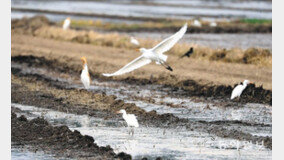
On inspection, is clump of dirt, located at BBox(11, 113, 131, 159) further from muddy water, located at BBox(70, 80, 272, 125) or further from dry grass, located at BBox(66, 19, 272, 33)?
dry grass, located at BBox(66, 19, 272, 33)

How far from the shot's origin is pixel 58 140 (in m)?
12.3

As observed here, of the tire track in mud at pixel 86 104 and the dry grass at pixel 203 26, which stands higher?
the dry grass at pixel 203 26

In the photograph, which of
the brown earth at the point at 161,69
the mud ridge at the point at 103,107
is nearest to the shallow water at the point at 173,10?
the brown earth at the point at 161,69

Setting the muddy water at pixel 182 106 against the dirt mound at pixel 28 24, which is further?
the dirt mound at pixel 28 24

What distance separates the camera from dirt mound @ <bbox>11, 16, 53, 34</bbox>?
37281 mm

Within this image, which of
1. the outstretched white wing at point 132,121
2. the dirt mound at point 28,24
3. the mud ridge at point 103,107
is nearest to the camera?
the outstretched white wing at point 132,121

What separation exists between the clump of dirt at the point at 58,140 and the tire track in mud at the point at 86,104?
95.1 inches

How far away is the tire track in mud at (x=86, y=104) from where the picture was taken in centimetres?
1405

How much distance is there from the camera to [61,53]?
2853cm

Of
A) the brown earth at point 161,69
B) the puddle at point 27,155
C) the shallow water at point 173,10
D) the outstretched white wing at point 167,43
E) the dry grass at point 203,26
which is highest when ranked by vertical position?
the shallow water at point 173,10

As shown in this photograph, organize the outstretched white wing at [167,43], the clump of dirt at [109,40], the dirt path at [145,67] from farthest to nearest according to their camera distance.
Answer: the clump of dirt at [109,40] < the dirt path at [145,67] < the outstretched white wing at [167,43]

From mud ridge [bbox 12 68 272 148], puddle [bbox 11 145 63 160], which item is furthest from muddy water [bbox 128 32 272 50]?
puddle [bbox 11 145 63 160]

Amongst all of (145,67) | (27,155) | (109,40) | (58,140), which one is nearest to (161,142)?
(58,140)

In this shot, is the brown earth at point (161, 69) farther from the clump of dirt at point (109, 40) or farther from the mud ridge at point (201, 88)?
the clump of dirt at point (109, 40)
